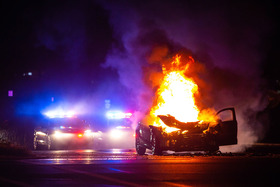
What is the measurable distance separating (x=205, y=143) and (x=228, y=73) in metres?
9.25

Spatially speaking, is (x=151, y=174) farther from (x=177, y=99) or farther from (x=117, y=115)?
(x=117, y=115)

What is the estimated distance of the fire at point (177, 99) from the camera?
787 inches

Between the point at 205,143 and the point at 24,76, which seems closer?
the point at 205,143

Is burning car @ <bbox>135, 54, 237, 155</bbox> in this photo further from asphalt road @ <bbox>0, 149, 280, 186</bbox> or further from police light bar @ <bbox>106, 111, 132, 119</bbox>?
police light bar @ <bbox>106, 111, 132, 119</bbox>

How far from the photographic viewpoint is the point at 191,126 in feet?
56.9

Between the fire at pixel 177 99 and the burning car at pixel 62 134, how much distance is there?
5686mm

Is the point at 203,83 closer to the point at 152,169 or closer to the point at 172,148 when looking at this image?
the point at 172,148

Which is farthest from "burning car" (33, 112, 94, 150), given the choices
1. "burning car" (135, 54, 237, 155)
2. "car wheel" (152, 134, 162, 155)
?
"car wheel" (152, 134, 162, 155)

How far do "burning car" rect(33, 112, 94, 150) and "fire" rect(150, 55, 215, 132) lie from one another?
5.69 m

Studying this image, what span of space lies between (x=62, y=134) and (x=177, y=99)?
722 centimetres

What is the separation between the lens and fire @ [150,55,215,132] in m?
20.0

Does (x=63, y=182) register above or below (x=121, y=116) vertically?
below

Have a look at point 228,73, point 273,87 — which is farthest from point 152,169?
point 273,87

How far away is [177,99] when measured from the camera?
20469 millimetres
